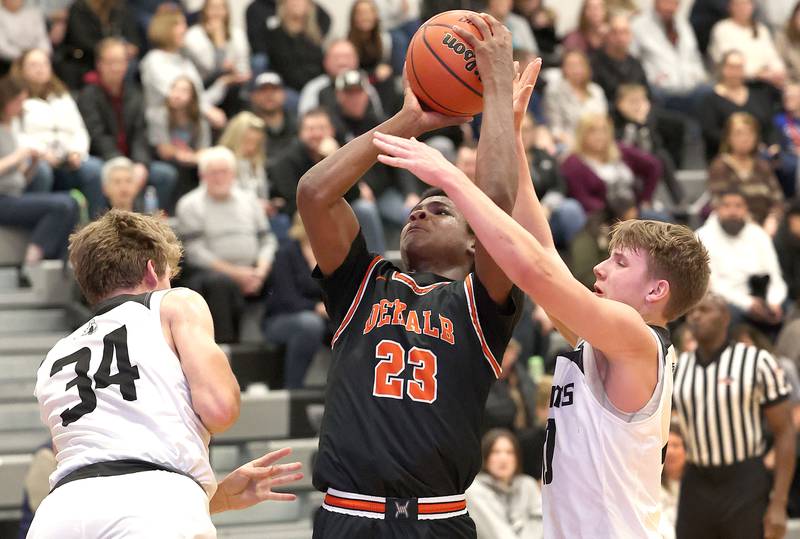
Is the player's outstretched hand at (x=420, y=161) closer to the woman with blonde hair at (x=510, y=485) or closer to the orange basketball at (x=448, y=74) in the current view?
the orange basketball at (x=448, y=74)

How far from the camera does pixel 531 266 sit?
3840 millimetres

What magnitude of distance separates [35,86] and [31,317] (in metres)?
1.77

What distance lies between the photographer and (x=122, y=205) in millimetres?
9195

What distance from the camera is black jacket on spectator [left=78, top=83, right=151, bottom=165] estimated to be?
10.3 m

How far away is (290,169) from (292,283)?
121cm

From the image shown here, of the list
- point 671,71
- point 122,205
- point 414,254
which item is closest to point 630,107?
point 671,71

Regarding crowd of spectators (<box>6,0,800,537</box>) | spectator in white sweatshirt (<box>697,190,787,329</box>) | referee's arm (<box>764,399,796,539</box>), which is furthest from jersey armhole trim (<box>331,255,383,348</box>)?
spectator in white sweatshirt (<box>697,190,787,329</box>)

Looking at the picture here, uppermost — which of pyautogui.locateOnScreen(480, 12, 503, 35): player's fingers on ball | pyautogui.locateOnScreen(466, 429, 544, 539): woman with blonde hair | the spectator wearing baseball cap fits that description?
the spectator wearing baseball cap

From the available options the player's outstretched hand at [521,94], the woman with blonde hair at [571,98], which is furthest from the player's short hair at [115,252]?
the woman with blonde hair at [571,98]

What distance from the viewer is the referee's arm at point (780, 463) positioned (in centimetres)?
815

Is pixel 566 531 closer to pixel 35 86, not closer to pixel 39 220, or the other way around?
pixel 39 220

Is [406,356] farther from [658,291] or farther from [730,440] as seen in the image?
[730,440]

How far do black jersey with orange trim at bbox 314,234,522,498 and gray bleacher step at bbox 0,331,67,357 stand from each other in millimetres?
5342

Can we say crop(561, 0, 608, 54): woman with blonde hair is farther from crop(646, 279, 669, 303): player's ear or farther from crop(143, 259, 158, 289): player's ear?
crop(143, 259, 158, 289): player's ear
